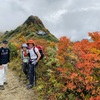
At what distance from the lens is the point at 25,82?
46.2 ft

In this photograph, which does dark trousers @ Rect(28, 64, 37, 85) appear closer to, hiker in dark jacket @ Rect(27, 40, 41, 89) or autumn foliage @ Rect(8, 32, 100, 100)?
hiker in dark jacket @ Rect(27, 40, 41, 89)

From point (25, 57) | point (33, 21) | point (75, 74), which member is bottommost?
point (75, 74)

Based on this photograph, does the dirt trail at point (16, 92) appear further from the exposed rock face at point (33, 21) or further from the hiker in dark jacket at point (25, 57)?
the exposed rock face at point (33, 21)

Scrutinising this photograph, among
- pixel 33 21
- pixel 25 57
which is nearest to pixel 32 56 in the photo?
pixel 25 57

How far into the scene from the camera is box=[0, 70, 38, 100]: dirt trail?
1204 centimetres

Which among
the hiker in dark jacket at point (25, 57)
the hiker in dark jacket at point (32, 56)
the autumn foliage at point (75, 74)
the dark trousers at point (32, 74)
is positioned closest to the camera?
the autumn foliage at point (75, 74)

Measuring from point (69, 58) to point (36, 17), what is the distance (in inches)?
Result: 1568

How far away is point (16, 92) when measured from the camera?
41.8 feet

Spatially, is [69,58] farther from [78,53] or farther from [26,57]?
[26,57]

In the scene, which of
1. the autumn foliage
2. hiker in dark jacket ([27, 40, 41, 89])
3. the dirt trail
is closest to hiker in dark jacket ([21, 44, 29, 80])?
the dirt trail

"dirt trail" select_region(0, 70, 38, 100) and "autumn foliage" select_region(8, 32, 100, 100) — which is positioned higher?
"autumn foliage" select_region(8, 32, 100, 100)

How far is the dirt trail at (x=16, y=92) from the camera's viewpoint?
12.0 meters

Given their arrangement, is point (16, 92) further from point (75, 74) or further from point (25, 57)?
point (75, 74)

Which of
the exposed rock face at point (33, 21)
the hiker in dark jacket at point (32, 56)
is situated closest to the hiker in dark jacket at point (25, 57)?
the hiker in dark jacket at point (32, 56)
